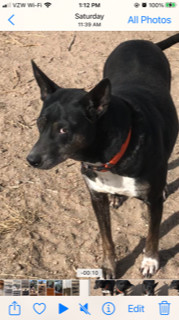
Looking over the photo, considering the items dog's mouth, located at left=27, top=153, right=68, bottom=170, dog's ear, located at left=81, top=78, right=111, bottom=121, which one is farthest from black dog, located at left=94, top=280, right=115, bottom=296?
dog's ear, located at left=81, top=78, right=111, bottom=121

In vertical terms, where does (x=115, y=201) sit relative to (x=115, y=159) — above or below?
below

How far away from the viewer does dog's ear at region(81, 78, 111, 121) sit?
3.76 metres

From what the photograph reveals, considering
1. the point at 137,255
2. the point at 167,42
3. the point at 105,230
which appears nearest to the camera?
the point at 105,230

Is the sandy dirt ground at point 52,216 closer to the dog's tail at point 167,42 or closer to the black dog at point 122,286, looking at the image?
the black dog at point 122,286

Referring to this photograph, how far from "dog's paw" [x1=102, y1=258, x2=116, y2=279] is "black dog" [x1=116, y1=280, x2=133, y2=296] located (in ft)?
1.43

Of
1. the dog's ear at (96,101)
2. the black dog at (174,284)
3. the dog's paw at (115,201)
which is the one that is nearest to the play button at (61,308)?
the black dog at (174,284)

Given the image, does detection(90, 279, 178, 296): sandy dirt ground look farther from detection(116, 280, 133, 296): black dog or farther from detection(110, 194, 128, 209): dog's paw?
detection(110, 194, 128, 209): dog's paw

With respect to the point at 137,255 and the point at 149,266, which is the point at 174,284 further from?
the point at 137,255

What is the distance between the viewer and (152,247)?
4.84 meters

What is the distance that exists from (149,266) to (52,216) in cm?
136

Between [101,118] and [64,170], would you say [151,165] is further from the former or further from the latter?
[64,170]

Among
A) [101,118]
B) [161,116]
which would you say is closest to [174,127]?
[161,116]
